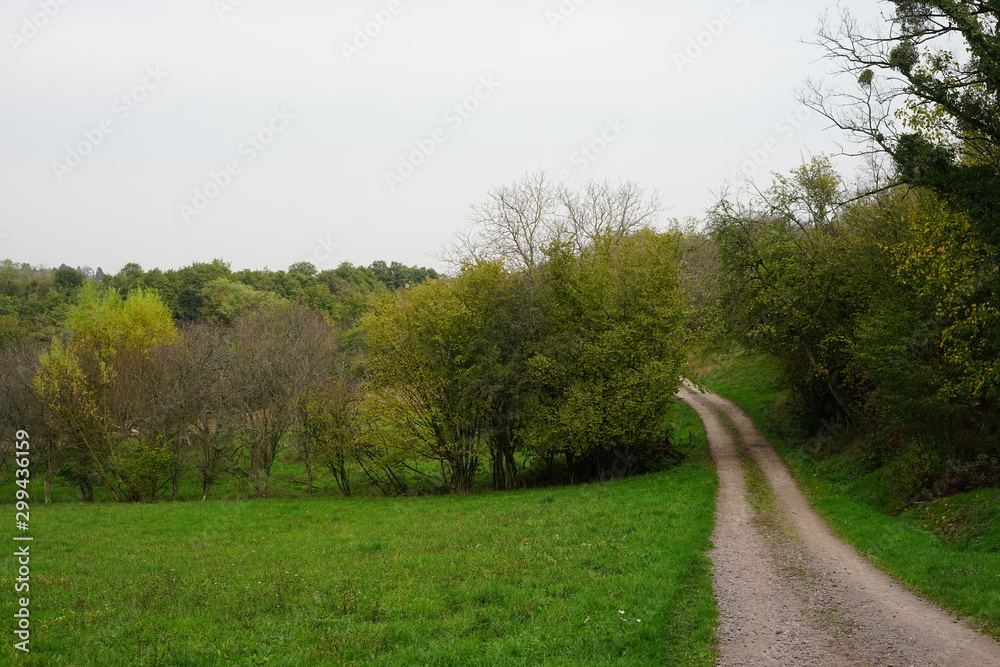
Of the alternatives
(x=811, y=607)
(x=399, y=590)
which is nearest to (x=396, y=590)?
(x=399, y=590)

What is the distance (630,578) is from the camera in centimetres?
1214

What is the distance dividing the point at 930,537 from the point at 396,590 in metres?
11.8

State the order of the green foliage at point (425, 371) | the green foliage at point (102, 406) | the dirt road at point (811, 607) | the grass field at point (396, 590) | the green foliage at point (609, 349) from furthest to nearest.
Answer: the green foliage at point (102, 406)
the green foliage at point (425, 371)
the green foliage at point (609, 349)
the grass field at point (396, 590)
the dirt road at point (811, 607)

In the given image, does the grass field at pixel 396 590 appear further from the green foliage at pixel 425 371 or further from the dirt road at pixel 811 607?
the green foliage at pixel 425 371

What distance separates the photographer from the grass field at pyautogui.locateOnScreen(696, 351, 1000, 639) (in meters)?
10.9

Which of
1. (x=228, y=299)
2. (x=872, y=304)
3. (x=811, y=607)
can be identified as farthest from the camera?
(x=228, y=299)

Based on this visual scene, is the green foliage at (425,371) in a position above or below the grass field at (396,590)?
above

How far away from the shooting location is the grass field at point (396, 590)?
30.4 ft

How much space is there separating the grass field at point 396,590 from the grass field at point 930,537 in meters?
3.62

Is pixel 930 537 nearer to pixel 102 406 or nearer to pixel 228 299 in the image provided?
pixel 102 406

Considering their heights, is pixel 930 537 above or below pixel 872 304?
below

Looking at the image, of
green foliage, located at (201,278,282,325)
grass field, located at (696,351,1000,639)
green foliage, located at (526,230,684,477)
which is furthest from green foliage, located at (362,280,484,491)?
green foliage, located at (201,278,282,325)

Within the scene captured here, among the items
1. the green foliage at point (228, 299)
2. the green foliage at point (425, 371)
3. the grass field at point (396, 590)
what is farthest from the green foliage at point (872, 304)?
the green foliage at point (228, 299)

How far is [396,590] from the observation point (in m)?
12.2
